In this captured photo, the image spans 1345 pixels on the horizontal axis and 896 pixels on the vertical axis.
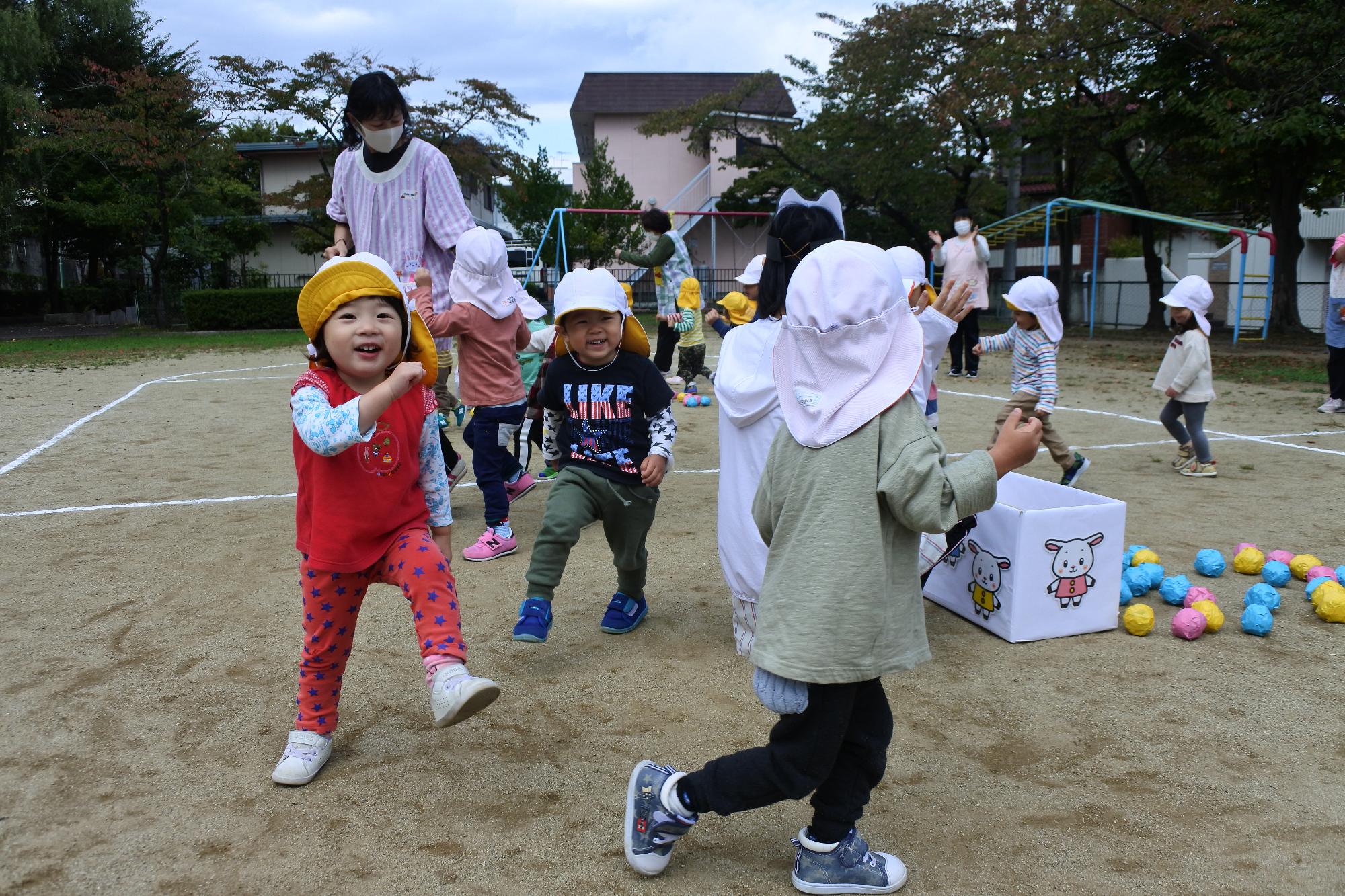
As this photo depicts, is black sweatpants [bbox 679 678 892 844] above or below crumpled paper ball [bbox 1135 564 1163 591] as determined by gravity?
above

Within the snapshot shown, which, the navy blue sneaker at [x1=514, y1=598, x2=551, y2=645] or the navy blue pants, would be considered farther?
the navy blue pants

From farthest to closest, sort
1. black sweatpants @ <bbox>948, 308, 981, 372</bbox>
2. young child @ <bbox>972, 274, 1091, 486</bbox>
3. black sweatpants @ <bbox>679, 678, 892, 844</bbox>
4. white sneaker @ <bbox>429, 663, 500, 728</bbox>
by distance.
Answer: black sweatpants @ <bbox>948, 308, 981, 372</bbox> → young child @ <bbox>972, 274, 1091, 486</bbox> → white sneaker @ <bbox>429, 663, 500, 728</bbox> → black sweatpants @ <bbox>679, 678, 892, 844</bbox>

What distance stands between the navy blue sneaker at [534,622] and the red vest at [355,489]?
3.27ft

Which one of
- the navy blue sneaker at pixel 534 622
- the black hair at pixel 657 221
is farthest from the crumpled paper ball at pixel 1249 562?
the black hair at pixel 657 221

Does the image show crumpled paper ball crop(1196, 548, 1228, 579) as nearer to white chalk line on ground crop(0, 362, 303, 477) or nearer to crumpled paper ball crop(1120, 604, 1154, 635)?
crumpled paper ball crop(1120, 604, 1154, 635)

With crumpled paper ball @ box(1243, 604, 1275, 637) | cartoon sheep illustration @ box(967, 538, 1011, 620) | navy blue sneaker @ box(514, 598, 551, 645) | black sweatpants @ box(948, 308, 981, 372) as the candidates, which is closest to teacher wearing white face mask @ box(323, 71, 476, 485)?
navy blue sneaker @ box(514, 598, 551, 645)

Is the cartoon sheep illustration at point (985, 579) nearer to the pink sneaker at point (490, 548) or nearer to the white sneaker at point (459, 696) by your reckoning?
the white sneaker at point (459, 696)

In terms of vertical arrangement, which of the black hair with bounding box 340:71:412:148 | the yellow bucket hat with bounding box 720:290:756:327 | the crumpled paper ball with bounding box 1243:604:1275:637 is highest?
the black hair with bounding box 340:71:412:148

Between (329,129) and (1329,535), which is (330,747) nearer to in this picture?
(1329,535)

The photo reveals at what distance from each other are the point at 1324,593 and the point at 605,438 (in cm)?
314

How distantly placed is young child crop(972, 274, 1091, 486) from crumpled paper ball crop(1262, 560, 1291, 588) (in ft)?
6.36

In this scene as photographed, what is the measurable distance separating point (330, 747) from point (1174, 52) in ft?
72.6

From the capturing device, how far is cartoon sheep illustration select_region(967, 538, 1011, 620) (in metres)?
4.02

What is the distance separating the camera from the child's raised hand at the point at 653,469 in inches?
155
